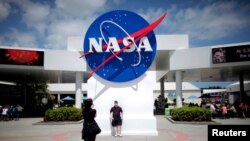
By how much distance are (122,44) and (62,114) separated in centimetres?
957

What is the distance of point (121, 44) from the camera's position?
50.0ft

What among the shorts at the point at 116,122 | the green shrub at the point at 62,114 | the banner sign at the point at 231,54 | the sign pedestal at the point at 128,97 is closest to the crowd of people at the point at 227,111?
the banner sign at the point at 231,54

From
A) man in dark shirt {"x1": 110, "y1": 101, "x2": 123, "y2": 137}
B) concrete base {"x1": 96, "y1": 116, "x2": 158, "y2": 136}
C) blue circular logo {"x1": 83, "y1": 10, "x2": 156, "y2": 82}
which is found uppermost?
blue circular logo {"x1": 83, "y1": 10, "x2": 156, "y2": 82}

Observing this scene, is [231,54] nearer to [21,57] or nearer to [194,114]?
[194,114]

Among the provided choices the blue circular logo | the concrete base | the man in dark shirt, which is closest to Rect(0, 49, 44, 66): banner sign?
the blue circular logo

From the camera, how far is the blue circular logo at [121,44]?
1509 cm

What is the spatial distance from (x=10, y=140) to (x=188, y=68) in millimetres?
16912

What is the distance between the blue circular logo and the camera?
594 inches

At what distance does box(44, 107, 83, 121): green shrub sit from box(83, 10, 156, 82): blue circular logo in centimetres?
824

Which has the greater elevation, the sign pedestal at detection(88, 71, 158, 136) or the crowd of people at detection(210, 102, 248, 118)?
the sign pedestal at detection(88, 71, 158, 136)

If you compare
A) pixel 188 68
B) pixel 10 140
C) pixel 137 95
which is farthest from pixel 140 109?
pixel 188 68

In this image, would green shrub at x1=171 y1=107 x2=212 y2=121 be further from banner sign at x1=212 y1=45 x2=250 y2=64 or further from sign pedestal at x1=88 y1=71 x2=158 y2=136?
sign pedestal at x1=88 y1=71 x2=158 y2=136

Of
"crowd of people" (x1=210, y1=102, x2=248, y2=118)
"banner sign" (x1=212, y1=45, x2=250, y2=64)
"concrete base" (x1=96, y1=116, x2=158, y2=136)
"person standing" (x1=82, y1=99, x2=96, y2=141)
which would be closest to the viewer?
"person standing" (x1=82, y1=99, x2=96, y2=141)

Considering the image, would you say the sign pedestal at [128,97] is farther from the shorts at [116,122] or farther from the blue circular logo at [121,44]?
the shorts at [116,122]
